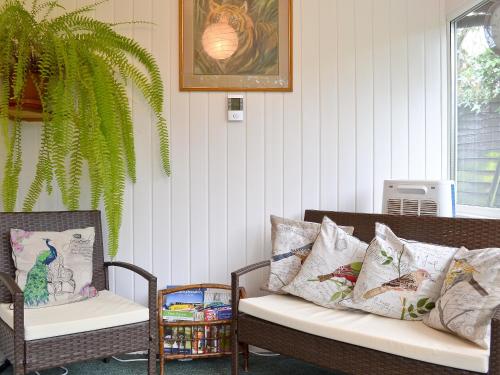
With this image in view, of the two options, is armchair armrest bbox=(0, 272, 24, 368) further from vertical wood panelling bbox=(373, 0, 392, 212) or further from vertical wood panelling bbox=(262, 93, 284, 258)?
vertical wood panelling bbox=(373, 0, 392, 212)

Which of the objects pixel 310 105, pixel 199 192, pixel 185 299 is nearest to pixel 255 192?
pixel 199 192

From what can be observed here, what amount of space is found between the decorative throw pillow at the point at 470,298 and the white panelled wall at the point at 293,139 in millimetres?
968

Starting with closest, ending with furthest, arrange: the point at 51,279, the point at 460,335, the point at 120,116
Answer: the point at 460,335 < the point at 51,279 < the point at 120,116

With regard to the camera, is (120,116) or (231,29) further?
(231,29)

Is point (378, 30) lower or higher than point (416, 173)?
higher

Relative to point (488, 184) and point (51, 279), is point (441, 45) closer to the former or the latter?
point (488, 184)

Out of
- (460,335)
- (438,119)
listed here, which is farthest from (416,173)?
(460,335)

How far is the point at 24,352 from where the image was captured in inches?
65.4

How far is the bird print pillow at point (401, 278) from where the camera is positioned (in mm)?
1753

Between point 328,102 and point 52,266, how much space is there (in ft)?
5.61

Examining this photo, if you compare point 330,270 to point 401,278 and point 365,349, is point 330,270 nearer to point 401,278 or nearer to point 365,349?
point 401,278

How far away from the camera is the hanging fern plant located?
1986 millimetres

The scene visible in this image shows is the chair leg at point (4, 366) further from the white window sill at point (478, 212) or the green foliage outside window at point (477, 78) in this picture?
the green foliage outside window at point (477, 78)

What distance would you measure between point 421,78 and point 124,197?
1.86m
